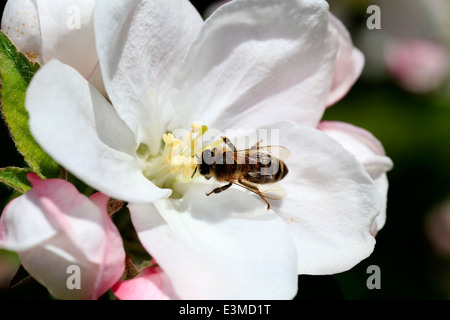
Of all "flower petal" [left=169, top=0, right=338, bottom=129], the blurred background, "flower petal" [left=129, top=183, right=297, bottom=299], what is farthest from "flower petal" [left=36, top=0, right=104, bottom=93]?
the blurred background

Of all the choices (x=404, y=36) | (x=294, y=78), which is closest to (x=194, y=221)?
(x=294, y=78)

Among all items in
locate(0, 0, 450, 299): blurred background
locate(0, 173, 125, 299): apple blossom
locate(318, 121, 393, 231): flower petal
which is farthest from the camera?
locate(0, 0, 450, 299): blurred background

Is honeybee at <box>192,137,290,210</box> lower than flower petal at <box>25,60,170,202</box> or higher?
lower

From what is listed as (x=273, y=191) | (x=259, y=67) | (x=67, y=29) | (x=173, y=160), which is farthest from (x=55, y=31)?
(x=273, y=191)

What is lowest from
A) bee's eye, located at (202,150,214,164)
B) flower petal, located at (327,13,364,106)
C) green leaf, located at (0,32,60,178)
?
bee's eye, located at (202,150,214,164)

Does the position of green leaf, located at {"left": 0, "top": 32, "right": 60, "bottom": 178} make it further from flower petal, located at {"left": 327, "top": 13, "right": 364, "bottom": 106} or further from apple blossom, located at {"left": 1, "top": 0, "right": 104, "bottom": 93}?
flower petal, located at {"left": 327, "top": 13, "right": 364, "bottom": 106}

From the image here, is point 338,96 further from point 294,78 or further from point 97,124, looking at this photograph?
point 97,124

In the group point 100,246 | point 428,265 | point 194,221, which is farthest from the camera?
point 428,265

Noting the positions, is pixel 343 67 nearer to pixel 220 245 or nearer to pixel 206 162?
pixel 206 162
